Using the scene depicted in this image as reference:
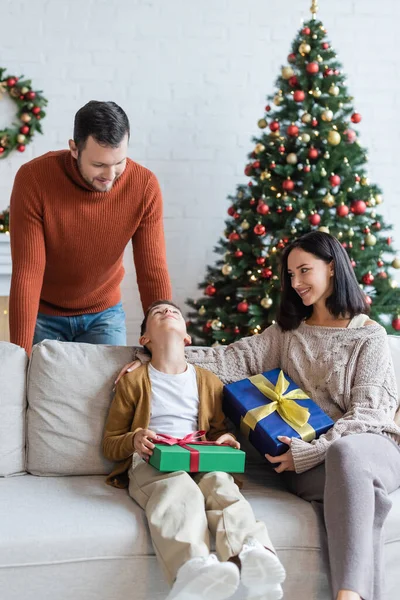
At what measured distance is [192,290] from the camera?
4.42 meters

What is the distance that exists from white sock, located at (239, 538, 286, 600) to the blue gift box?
486mm

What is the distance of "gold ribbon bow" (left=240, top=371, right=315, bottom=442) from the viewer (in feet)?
7.09

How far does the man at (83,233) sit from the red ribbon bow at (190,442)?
605 millimetres

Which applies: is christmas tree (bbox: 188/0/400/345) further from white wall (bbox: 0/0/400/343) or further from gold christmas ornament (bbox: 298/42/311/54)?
white wall (bbox: 0/0/400/343)

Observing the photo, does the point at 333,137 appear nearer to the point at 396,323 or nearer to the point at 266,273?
the point at 266,273

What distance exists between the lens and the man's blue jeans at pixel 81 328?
8.75ft

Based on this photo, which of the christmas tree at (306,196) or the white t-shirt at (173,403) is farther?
the christmas tree at (306,196)

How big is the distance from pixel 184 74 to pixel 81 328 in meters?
2.22

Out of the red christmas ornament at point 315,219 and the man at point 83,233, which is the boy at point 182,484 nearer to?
the man at point 83,233

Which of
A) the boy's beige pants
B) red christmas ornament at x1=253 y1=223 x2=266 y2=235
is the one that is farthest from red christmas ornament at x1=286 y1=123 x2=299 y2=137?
the boy's beige pants

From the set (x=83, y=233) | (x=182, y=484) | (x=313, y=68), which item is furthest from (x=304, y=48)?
(x=182, y=484)

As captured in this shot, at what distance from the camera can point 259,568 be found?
1662mm

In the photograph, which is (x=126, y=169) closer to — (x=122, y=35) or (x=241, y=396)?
(x=241, y=396)

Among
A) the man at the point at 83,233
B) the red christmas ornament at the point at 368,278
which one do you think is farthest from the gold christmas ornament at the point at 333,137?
the man at the point at 83,233
